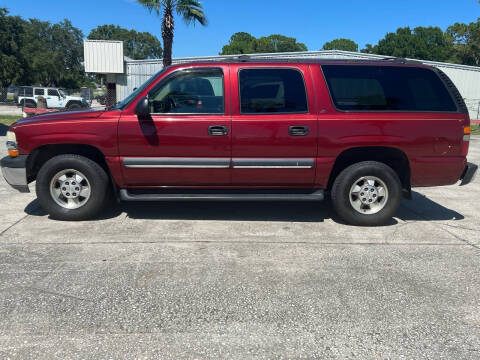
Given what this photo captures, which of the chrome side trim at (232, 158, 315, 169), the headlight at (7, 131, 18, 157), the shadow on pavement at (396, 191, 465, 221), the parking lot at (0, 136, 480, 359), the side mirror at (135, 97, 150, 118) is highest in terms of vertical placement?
the side mirror at (135, 97, 150, 118)

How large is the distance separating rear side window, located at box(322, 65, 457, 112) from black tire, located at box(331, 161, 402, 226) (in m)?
0.71

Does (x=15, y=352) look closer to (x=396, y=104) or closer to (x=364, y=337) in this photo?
(x=364, y=337)

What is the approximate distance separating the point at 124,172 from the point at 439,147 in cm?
374

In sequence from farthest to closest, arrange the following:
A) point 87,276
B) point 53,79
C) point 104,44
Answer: point 53,79 < point 104,44 < point 87,276

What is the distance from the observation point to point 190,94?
460cm

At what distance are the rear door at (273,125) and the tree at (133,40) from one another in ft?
355

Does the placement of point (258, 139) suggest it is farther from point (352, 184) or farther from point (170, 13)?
point (170, 13)

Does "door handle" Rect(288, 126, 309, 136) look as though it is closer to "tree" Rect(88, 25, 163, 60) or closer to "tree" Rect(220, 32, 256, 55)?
"tree" Rect(220, 32, 256, 55)

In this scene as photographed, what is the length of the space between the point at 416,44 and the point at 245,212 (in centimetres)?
7768

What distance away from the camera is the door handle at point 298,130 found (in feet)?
14.8

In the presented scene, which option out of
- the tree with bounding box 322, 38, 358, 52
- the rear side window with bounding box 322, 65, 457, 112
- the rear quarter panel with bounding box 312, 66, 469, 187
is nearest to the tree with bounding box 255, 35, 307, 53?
the tree with bounding box 322, 38, 358, 52

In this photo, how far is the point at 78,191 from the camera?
4754 millimetres

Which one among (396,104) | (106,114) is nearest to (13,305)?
(106,114)

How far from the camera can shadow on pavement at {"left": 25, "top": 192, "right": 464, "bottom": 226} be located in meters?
5.12
